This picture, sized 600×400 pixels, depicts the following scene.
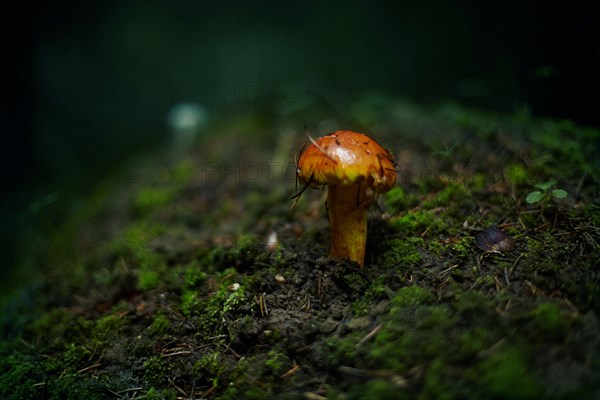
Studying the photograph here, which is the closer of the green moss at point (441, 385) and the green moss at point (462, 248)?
the green moss at point (441, 385)

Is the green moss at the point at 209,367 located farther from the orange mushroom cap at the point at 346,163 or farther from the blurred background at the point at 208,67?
the blurred background at the point at 208,67

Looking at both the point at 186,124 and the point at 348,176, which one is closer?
the point at 348,176

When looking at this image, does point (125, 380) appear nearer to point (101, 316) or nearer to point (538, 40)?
point (101, 316)

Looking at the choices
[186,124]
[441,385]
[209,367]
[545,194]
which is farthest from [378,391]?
[186,124]

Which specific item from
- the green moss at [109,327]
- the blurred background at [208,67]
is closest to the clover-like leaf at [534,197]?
the blurred background at [208,67]

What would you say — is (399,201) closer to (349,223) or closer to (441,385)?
(349,223)

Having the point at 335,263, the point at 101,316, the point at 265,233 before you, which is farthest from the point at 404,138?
the point at 101,316
